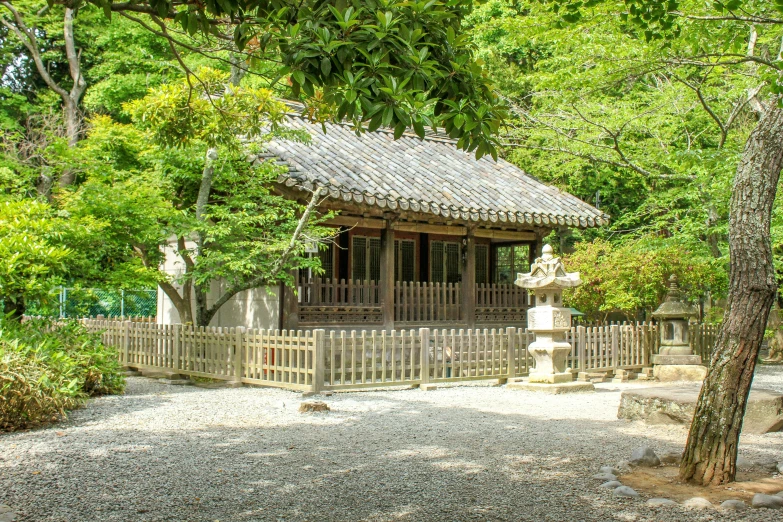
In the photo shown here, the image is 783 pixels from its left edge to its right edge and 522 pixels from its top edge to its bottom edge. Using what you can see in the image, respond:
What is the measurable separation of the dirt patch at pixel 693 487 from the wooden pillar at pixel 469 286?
9.79 m

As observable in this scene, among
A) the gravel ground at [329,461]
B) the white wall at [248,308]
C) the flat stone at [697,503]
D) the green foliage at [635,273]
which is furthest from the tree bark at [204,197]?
the flat stone at [697,503]

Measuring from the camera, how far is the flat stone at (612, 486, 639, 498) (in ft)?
16.0

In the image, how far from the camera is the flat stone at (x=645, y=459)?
582cm

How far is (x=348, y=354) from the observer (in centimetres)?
1235

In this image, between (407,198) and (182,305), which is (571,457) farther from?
(182,305)

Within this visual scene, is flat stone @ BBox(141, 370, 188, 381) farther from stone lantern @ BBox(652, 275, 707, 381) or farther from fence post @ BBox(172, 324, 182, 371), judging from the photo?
stone lantern @ BBox(652, 275, 707, 381)

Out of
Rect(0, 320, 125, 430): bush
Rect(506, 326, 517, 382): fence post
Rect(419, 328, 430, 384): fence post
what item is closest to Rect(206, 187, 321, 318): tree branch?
Rect(419, 328, 430, 384): fence post

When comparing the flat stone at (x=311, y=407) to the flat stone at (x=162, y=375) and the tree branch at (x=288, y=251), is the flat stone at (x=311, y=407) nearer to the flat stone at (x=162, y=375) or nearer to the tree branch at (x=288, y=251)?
the tree branch at (x=288, y=251)

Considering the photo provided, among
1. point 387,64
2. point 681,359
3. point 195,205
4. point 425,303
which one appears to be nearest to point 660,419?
point 387,64

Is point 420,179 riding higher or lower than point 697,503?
higher

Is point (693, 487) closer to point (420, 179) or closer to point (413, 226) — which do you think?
point (413, 226)

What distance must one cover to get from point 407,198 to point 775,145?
340 inches

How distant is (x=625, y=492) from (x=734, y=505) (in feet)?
2.19

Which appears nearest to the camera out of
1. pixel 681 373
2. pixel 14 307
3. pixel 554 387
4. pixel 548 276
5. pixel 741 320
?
pixel 741 320
